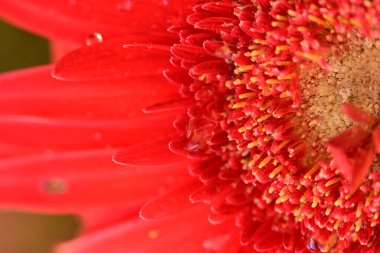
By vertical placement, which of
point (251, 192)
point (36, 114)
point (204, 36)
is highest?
point (204, 36)

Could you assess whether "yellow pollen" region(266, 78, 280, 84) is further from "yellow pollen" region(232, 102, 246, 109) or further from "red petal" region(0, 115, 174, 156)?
"red petal" region(0, 115, 174, 156)

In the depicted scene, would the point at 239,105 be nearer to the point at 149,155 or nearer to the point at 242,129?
the point at 242,129

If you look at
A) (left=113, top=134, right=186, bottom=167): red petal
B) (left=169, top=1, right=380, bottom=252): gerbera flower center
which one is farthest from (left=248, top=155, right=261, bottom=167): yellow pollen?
(left=113, top=134, right=186, bottom=167): red petal

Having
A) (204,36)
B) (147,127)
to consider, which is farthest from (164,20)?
(147,127)

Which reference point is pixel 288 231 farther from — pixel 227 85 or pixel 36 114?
pixel 36 114

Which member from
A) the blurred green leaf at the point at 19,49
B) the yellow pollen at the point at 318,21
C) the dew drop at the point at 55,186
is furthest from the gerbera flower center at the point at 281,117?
the blurred green leaf at the point at 19,49

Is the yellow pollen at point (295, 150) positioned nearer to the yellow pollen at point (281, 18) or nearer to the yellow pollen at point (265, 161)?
the yellow pollen at point (265, 161)

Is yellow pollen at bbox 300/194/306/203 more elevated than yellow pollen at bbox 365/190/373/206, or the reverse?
yellow pollen at bbox 365/190/373/206
